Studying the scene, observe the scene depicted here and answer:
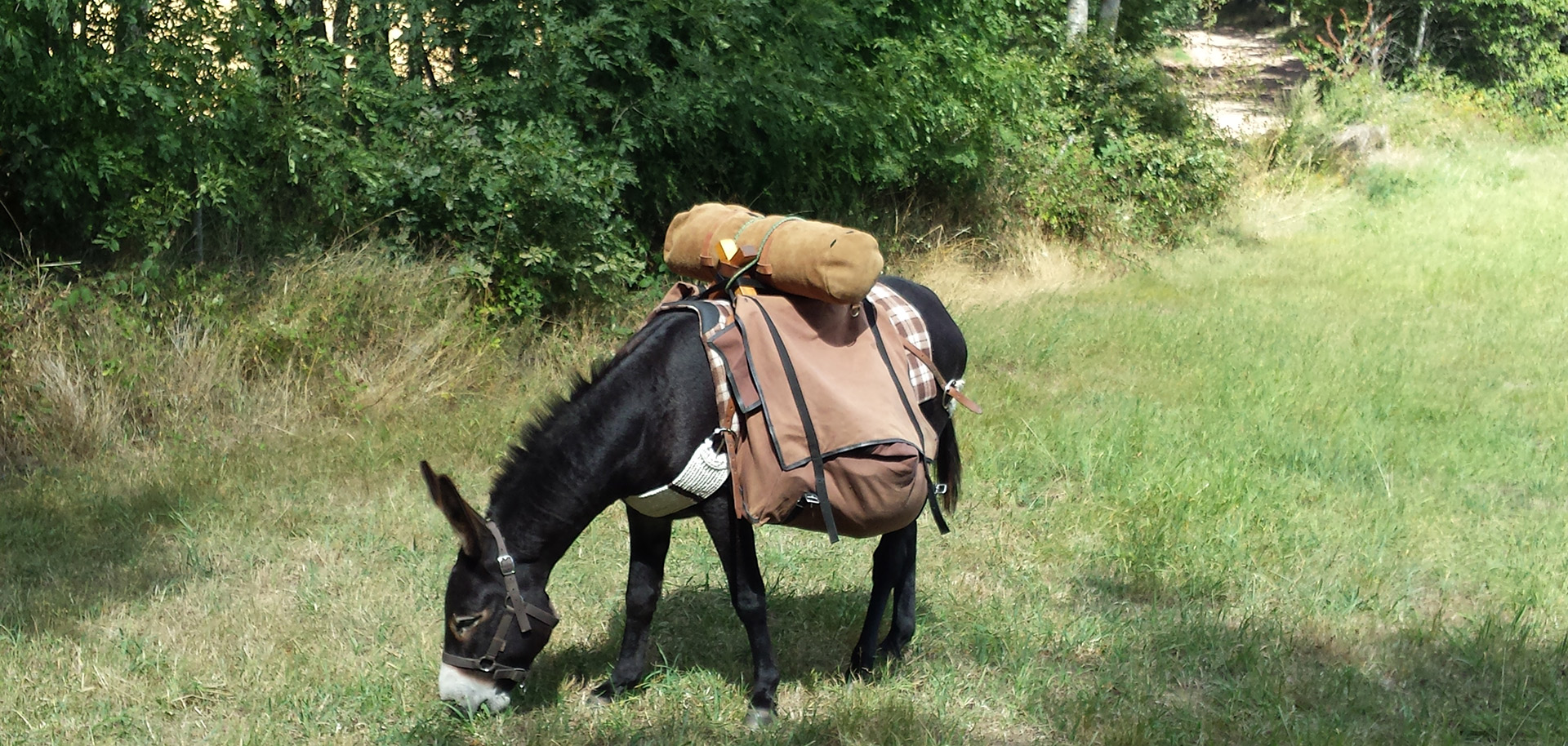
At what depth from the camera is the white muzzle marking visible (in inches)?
148

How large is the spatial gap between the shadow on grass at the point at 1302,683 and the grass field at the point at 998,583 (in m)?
0.01

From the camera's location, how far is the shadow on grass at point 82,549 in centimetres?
479

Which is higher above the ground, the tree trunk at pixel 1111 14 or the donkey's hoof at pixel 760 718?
the tree trunk at pixel 1111 14

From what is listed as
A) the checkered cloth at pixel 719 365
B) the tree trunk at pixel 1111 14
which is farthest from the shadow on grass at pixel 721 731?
the tree trunk at pixel 1111 14

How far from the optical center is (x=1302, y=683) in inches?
170

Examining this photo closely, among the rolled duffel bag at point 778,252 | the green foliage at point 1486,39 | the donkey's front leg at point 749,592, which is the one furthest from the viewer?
the green foliage at point 1486,39

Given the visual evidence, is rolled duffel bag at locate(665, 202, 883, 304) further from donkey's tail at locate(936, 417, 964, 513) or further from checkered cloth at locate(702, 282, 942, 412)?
donkey's tail at locate(936, 417, 964, 513)

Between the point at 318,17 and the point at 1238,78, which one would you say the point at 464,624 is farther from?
the point at 1238,78

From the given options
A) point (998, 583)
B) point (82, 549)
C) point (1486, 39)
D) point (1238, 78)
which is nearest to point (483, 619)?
point (998, 583)

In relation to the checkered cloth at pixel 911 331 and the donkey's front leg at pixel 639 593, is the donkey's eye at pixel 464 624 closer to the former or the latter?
the donkey's front leg at pixel 639 593

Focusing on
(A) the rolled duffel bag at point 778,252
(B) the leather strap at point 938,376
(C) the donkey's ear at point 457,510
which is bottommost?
(C) the donkey's ear at point 457,510

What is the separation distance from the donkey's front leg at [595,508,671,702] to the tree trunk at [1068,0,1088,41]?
1260 cm

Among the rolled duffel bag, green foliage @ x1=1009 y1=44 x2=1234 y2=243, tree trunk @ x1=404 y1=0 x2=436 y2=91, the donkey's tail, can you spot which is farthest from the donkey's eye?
→ green foliage @ x1=1009 y1=44 x2=1234 y2=243

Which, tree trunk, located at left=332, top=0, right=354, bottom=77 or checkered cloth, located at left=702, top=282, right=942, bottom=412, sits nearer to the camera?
checkered cloth, located at left=702, top=282, right=942, bottom=412
